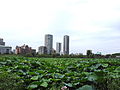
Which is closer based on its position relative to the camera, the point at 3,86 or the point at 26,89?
the point at 3,86

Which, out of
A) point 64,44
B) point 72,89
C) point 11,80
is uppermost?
point 64,44

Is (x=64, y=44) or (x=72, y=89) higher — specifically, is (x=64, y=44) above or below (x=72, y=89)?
above

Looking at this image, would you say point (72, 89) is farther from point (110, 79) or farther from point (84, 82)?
point (110, 79)

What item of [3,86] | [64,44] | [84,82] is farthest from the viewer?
[64,44]

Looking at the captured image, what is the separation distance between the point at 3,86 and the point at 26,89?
414 mm

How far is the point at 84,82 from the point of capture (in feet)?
9.26

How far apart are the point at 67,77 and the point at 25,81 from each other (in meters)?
0.77

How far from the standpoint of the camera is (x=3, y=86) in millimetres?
2463

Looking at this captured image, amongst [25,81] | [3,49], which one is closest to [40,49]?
[3,49]

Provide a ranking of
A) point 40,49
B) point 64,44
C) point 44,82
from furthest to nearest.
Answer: point 64,44 < point 40,49 < point 44,82

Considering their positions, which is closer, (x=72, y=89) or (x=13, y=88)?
(x=13, y=88)


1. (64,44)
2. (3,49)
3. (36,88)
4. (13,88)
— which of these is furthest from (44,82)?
(64,44)

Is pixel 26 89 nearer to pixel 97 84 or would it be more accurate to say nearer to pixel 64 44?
pixel 97 84

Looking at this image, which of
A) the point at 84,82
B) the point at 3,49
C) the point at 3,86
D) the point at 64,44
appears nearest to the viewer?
the point at 3,86
